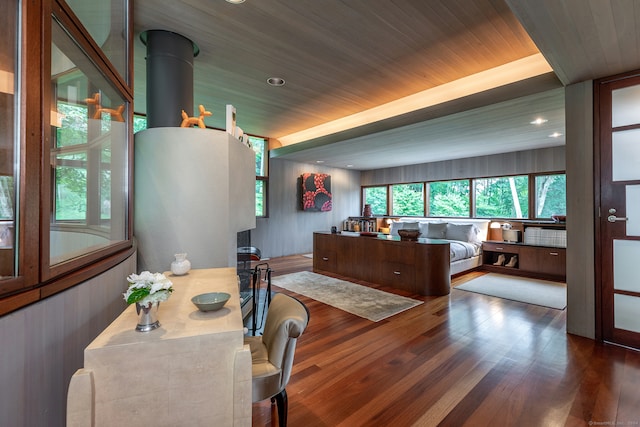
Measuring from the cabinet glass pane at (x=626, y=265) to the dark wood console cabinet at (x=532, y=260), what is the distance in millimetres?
2449

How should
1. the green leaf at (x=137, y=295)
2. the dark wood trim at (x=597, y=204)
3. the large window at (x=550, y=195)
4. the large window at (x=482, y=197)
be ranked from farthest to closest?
the large window at (x=482, y=197), the large window at (x=550, y=195), the dark wood trim at (x=597, y=204), the green leaf at (x=137, y=295)

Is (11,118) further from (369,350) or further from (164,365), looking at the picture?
(369,350)

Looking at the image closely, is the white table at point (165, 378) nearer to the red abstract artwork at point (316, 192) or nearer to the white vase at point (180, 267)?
the white vase at point (180, 267)

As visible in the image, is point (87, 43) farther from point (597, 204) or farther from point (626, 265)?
point (626, 265)

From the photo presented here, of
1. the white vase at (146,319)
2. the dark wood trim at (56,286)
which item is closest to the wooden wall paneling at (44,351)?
the dark wood trim at (56,286)

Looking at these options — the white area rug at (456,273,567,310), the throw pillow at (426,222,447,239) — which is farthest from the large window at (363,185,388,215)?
the white area rug at (456,273,567,310)

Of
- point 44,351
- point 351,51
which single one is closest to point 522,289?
point 351,51

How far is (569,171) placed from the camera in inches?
111

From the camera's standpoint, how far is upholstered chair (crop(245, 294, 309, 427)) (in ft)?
4.22

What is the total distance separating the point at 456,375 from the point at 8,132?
2752mm

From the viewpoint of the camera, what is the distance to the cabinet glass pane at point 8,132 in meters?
0.90

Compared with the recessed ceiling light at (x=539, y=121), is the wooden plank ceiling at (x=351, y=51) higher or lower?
higher

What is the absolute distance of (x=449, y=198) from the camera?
7113mm

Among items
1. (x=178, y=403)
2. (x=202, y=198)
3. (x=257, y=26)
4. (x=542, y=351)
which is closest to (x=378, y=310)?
(x=542, y=351)
